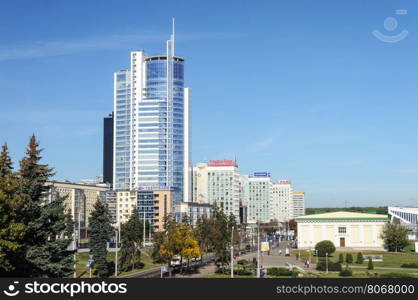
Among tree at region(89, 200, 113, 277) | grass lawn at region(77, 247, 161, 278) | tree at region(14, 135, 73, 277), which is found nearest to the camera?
tree at region(14, 135, 73, 277)

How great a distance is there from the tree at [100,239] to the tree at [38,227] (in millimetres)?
34432

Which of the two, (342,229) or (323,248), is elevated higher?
(342,229)

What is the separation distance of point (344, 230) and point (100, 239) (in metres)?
94.1

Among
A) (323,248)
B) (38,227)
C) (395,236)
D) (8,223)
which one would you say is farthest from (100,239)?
(395,236)

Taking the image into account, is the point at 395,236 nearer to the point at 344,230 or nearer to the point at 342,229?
the point at 344,230

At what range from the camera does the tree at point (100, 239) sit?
3524 inches

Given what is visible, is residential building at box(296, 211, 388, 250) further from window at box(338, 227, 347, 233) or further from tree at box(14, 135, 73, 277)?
tree at box(14, 135, 73, 277)

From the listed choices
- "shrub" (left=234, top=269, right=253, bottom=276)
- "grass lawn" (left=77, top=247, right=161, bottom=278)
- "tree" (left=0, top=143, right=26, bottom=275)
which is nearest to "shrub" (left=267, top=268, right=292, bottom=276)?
"shrub" (left=234, top=269, right=253, bottom=276)

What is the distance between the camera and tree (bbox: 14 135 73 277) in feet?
166

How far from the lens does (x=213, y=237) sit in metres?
99.8

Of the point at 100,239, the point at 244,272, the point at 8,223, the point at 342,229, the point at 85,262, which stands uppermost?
the point at 8,223

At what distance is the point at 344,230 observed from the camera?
165750mm

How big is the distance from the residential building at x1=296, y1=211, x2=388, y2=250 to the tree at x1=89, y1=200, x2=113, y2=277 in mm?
84457

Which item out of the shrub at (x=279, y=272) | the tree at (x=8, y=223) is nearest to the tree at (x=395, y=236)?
the shrub at (x=279, y=272)
